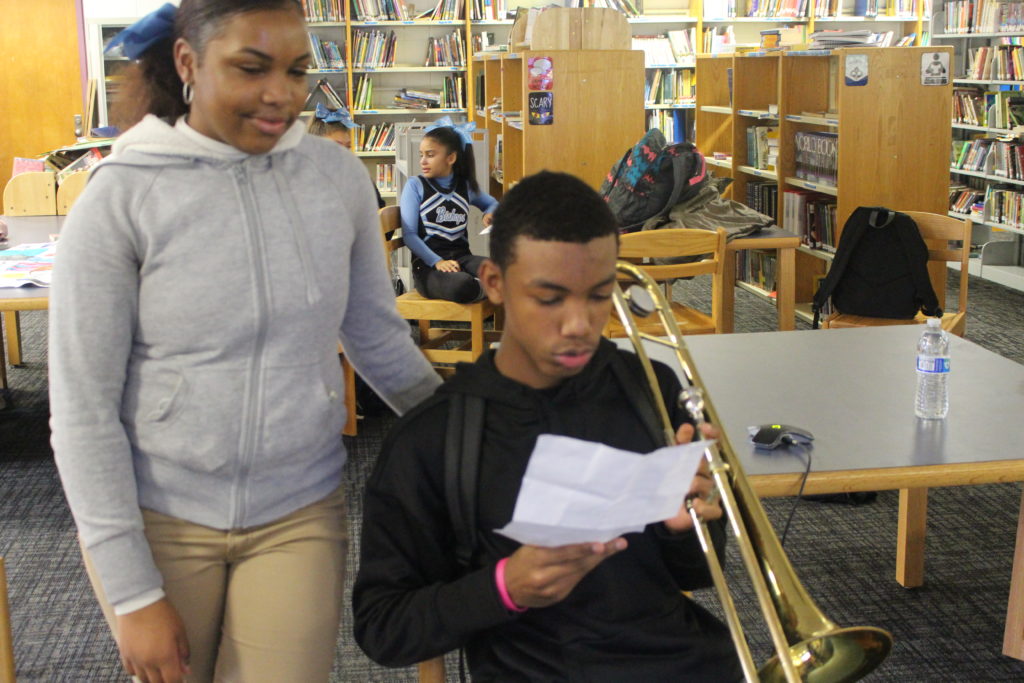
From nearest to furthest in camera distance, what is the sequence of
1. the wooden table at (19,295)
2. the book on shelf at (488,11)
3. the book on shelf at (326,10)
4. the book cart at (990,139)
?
the wooden table at (19,295), the book cart at (990,139), the book on shelf at (326,10), the book on shelf at (488,11)

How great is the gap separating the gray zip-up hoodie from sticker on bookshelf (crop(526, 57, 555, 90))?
3.80m

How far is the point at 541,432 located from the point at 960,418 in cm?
92

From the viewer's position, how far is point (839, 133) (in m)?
4.84

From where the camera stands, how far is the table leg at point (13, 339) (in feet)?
15.5

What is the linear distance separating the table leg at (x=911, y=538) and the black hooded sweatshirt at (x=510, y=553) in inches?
54.2

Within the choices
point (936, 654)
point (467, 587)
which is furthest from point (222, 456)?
point (936, 654)

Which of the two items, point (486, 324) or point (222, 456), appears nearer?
point (222, 456)

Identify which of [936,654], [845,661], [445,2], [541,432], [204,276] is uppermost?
[445,2]

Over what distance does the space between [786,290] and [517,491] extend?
3.00 m

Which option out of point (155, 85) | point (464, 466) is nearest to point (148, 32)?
point (155, 85)

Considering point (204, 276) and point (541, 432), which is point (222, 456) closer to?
point (204, 276)

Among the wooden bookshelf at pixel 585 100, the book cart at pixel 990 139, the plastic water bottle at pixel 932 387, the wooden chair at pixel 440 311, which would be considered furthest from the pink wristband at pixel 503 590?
the book cart at pixel 990 139

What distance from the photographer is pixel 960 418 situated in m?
1.85

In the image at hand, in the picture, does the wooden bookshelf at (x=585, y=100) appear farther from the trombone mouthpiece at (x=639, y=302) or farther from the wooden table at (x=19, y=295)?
the trombone mouthpiece at (x=639, y=302)
